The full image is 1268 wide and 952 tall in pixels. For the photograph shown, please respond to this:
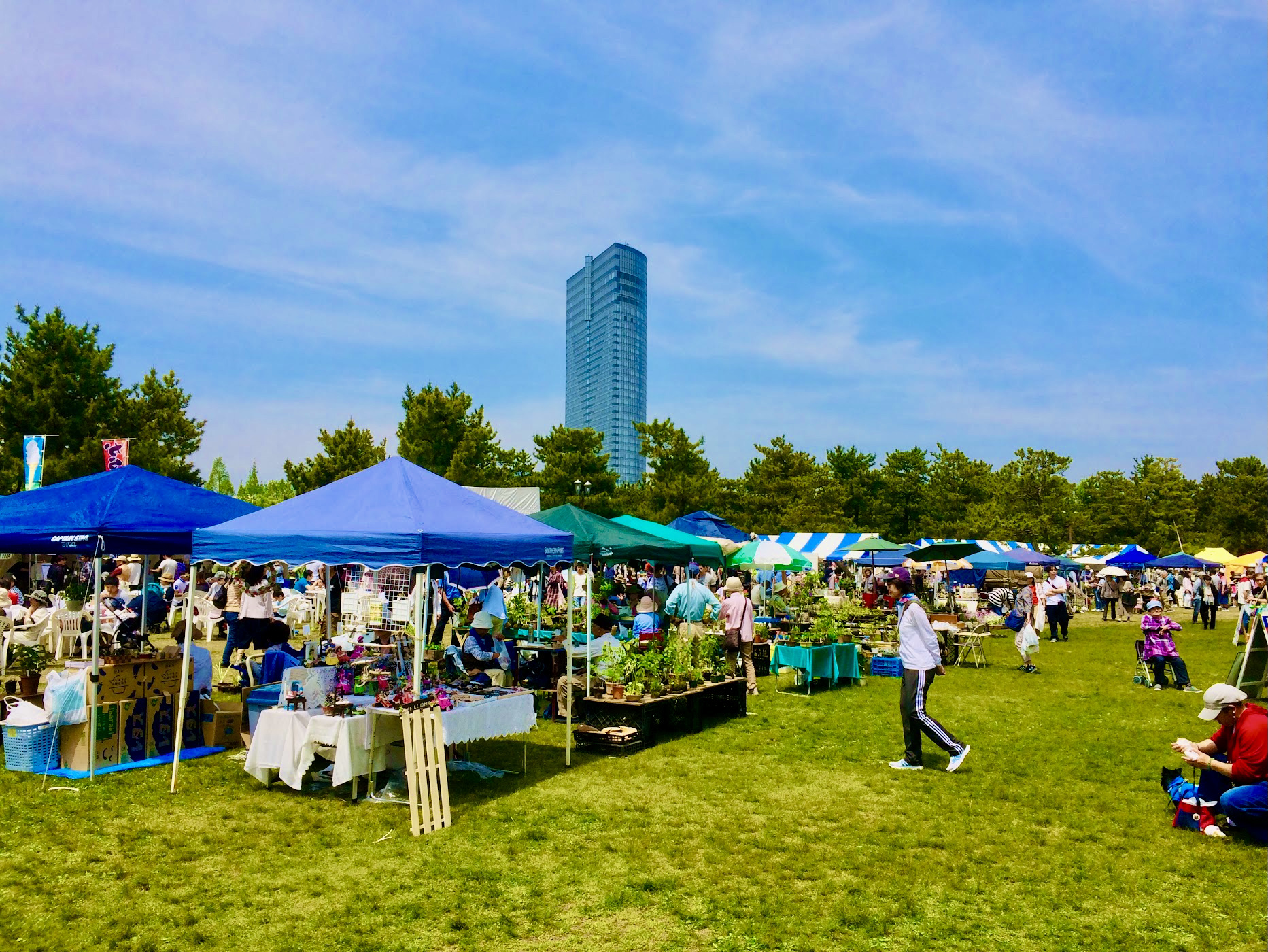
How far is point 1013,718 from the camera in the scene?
10.8m

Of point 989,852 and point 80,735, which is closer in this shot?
point 989,852

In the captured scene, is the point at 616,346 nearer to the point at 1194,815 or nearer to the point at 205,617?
the point at 205,617

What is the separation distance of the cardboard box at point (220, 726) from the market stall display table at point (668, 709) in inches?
137

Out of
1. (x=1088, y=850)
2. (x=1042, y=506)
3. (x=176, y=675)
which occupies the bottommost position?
(x=1088, y=850)

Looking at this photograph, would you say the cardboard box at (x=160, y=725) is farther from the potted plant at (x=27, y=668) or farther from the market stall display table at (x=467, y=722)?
the potted plant at (x=27, y=668)

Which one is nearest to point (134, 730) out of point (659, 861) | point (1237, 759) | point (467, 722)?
point (467, 722)

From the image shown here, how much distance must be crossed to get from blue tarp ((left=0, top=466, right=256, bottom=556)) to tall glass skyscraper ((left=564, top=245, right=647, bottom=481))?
17517 cm

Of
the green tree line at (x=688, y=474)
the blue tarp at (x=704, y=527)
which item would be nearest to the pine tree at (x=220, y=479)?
the green tree line at (x=688, y=474)

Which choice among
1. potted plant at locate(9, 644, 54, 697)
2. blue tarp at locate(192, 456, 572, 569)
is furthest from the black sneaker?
potted plant at locate(9, 644, 54, 697)

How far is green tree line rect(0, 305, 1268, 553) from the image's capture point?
1209 inches

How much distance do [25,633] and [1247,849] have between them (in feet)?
51.8

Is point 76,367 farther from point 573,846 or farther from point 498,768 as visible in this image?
point 573,846

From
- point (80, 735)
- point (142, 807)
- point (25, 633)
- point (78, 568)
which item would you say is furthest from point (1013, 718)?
point (78, 568)

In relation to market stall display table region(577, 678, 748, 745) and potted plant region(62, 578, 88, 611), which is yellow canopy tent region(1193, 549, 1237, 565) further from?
potted plant region(62, 578, 88, 611)
